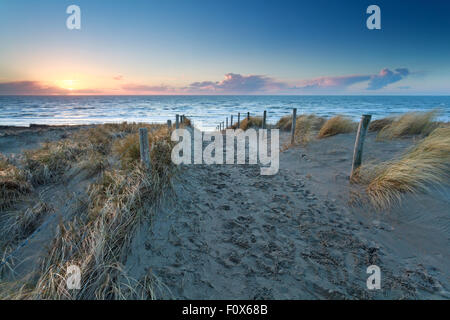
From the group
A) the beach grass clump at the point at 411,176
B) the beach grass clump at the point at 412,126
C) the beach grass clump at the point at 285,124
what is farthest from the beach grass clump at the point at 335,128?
the beach grass clump at the point at 411,176

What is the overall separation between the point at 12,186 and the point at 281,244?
6.08 m

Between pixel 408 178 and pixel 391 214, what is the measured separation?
86 centimetres

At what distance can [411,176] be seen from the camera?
156 inches

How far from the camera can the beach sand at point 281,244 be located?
96.7 inches

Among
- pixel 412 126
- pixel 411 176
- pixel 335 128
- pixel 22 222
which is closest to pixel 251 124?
pixel 335 128

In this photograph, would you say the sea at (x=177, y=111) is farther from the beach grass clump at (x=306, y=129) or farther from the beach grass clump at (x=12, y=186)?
the beach grass clump at (x=12, y=186)

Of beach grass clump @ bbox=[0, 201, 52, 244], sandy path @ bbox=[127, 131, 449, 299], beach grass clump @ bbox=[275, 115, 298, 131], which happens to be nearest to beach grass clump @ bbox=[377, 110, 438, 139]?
sandy path @ bbox=[127, 131, 449, 299]

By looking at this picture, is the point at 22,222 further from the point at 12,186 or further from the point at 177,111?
the point at 177,111

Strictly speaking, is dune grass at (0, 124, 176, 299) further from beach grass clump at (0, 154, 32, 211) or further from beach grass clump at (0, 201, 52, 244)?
beach grass clump at (0, 154, 32, 211)

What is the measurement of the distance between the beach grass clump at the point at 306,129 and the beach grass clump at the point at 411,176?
4391 mm

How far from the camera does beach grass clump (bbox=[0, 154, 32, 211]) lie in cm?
453

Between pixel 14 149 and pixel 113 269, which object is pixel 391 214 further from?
pixel 14 149

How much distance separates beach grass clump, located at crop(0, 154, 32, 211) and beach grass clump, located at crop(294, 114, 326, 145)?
921 cm
